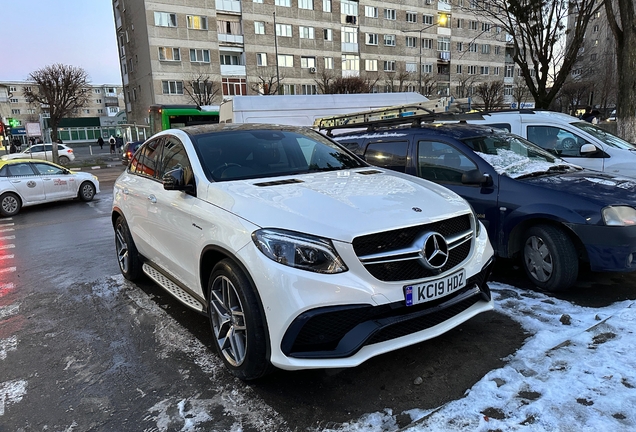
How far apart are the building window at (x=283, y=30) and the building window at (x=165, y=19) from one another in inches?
397

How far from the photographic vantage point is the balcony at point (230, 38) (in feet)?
139

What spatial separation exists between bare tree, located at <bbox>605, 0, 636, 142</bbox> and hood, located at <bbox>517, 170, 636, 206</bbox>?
8.42 metres

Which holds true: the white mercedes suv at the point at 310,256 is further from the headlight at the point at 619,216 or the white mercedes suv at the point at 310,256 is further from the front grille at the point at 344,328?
the headlight at the point at 619,216

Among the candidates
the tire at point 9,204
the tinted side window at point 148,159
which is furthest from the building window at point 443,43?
the tinted side window at point 148,159

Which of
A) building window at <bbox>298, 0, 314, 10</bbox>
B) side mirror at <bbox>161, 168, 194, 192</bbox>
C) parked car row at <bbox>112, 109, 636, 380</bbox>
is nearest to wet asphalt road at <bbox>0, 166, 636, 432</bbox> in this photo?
parked car row at <bbox>112, 109, 636, 380</bbox>

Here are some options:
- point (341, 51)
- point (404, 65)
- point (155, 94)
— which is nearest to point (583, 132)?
point (155, 94)

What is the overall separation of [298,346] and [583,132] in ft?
23.0

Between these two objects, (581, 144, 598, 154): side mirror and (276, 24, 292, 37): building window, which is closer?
(581, 144, 598, 154): side mirror

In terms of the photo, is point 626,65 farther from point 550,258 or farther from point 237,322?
point 237,322

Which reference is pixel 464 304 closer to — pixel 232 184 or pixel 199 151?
pixel 232 184

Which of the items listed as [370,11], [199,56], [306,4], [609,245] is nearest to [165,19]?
[199,56]

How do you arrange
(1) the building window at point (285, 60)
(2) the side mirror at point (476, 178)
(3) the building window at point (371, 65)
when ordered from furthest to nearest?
(3) the building window at point (371, 65), (1) the building window at point (285, 60), (2) the side mirror at point (476, 178)

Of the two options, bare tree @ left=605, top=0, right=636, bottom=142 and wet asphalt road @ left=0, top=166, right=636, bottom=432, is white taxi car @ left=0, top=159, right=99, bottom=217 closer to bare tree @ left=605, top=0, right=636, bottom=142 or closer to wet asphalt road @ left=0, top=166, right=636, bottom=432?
wet asphalt road @ left=0, top=166, right=636, bottom=432

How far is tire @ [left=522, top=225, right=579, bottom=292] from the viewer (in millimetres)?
4105
